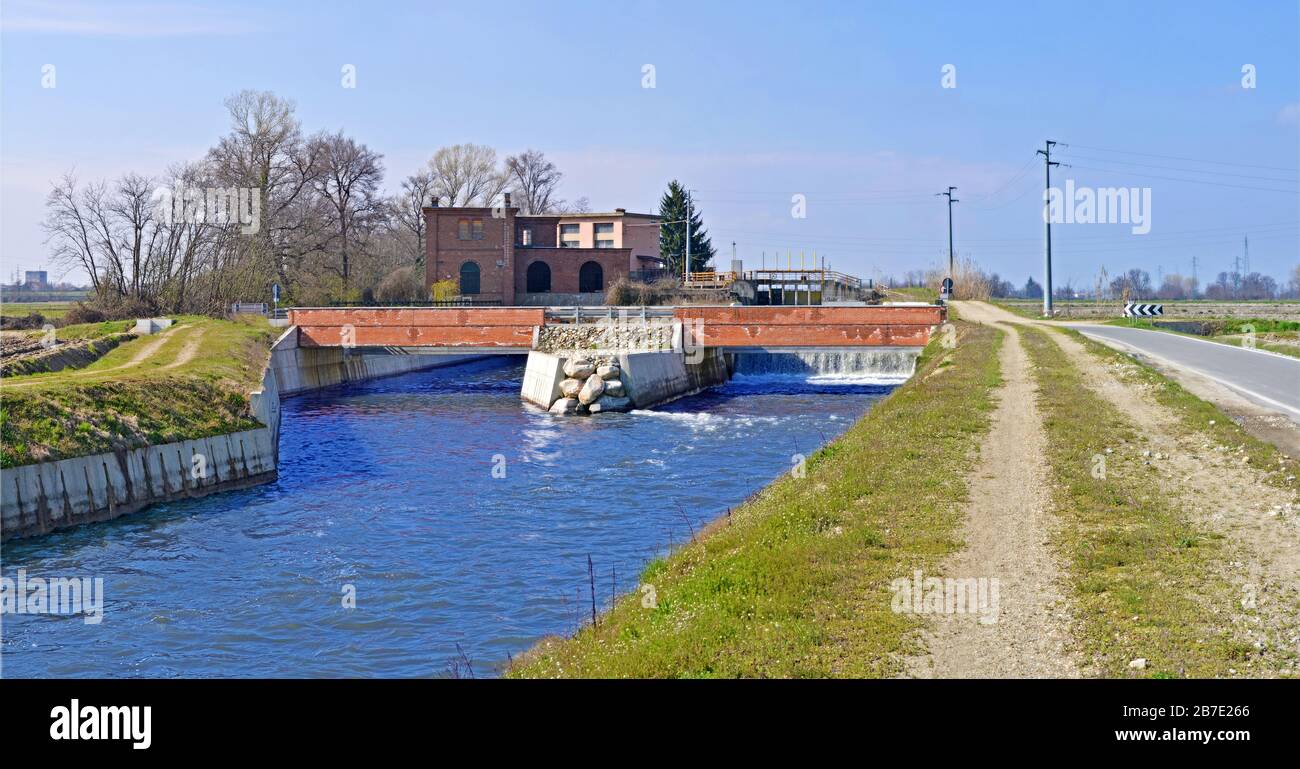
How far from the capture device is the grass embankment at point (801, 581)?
9445mm

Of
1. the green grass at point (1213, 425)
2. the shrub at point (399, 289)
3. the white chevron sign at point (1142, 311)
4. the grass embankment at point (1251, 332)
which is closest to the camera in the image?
the green grass at point (1213, 425)

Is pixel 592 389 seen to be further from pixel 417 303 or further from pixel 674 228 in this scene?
pixel 674 228

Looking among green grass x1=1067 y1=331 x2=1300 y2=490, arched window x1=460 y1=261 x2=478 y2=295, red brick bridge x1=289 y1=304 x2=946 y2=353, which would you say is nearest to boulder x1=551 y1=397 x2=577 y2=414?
red brick bridge x1=289 y1=304 x2=946 y2=353

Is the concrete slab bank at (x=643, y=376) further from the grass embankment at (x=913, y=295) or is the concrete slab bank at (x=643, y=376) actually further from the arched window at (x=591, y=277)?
the grass embankment at (x=913, y=295)

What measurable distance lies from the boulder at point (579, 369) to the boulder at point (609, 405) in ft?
4.97

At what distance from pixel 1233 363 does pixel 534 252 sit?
53908 mm

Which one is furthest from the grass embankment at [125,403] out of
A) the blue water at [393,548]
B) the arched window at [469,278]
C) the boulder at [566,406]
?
the arched window at [469,278]

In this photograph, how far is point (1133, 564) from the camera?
11.6 metres

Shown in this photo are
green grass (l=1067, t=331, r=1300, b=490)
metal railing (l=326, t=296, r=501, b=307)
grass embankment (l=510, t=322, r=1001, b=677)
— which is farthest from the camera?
metal railing (l=326, t=296, r=501, b=307)

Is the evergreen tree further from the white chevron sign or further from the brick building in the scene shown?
the white chevron sign

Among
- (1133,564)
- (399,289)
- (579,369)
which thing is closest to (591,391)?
(579,369)

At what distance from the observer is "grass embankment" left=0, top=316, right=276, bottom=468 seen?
72.6 ft

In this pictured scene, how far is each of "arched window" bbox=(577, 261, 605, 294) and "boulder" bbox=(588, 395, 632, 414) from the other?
36.9 m
